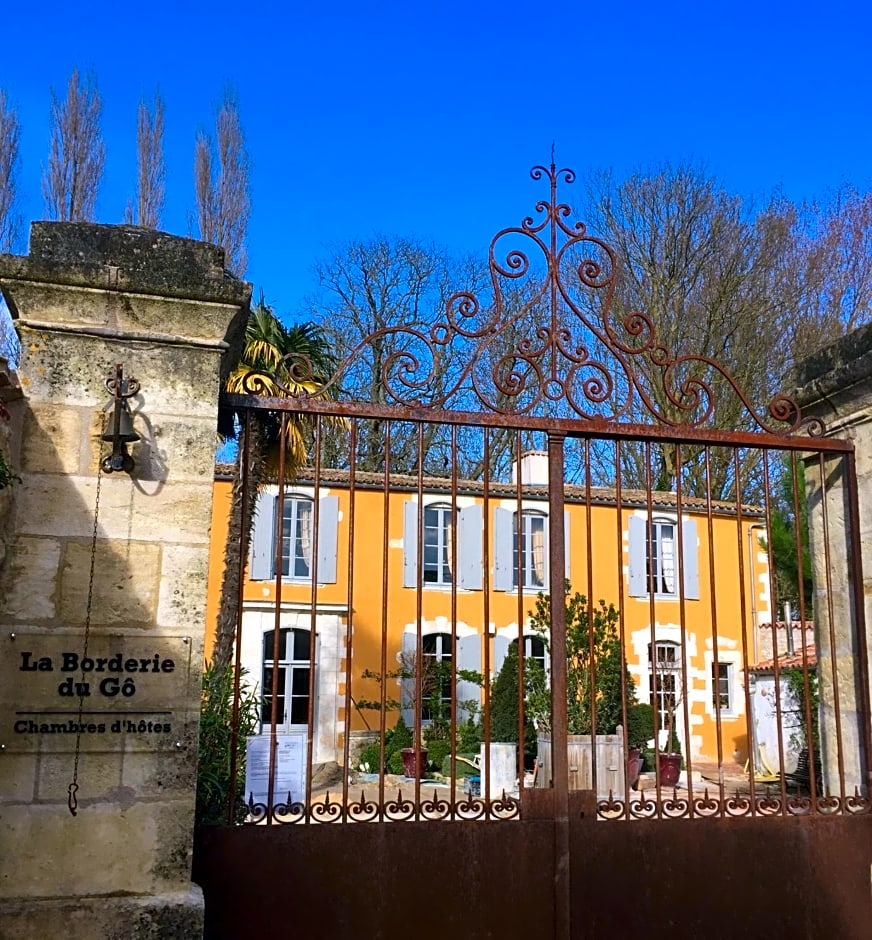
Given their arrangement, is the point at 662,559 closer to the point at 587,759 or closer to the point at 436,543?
the point at 436,543

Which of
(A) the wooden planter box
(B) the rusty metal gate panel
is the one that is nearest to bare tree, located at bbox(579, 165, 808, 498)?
(B) the rusty metal gate panel

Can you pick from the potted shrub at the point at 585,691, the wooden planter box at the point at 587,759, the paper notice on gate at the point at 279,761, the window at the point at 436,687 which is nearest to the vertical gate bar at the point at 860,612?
the paper notice on gate at the point at 279,761

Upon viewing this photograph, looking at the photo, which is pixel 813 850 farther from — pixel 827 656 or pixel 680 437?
pixel 680 437

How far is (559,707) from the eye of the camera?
4277 mm

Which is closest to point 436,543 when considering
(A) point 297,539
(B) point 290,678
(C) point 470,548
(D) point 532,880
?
(C) point 470,548

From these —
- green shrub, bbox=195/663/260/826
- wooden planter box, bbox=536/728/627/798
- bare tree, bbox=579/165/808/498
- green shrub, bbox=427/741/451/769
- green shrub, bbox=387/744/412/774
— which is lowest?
green shrub, bbox=387/744/412/774

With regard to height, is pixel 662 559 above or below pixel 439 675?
above

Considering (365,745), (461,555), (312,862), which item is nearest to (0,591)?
(312,862)

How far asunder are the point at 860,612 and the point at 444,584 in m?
12.7

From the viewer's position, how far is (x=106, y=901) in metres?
3.31

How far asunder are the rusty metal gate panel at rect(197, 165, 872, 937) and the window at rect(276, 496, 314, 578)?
43mm

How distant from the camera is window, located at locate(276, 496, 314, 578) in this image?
16.5 m

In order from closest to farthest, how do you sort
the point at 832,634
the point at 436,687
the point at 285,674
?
the point at 832,634 → the point at 436,687 → the point at 285,674

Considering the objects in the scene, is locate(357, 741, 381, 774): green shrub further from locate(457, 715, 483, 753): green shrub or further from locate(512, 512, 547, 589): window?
locate(512, 512, 547, 589): window
